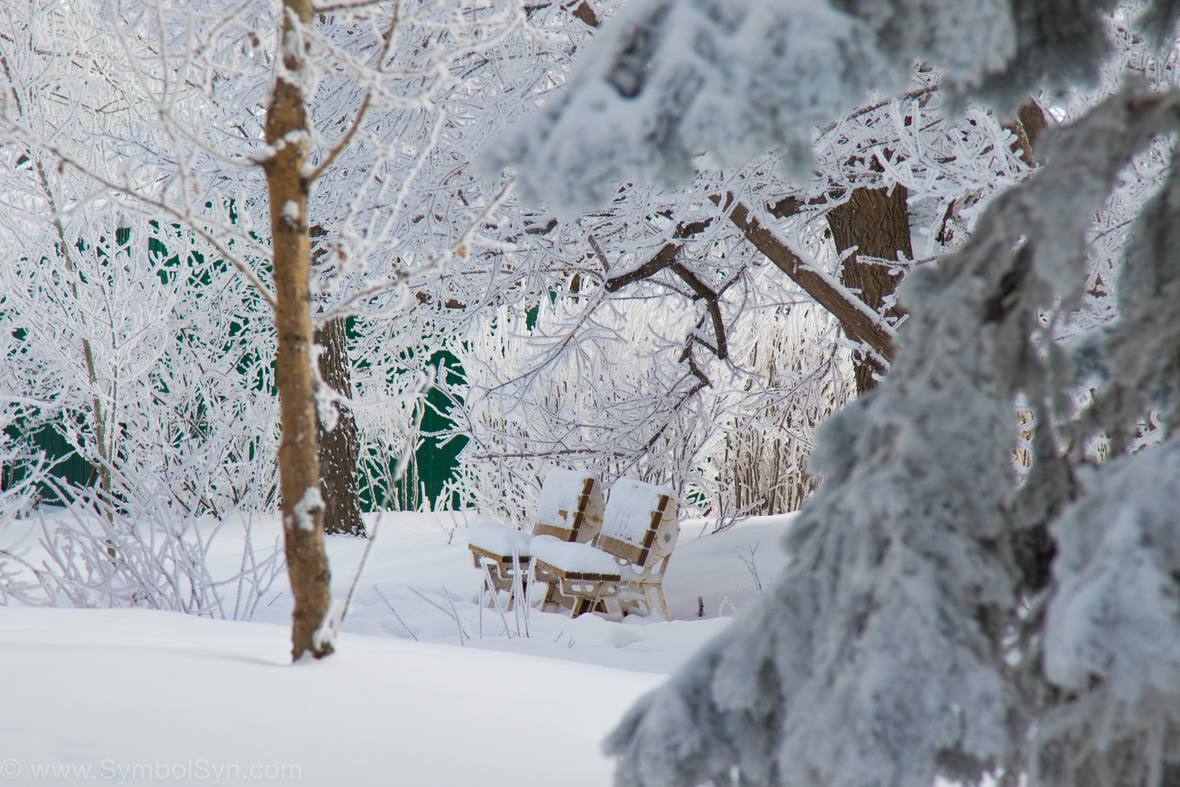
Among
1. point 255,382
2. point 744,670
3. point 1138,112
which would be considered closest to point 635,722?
point 744,670

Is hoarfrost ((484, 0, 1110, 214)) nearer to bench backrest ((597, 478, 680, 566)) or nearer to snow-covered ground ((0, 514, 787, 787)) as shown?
snow-covered ground ((0, 514, 787, 787))

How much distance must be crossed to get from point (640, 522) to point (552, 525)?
95 centimetres

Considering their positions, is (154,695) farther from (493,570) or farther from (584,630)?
(493,570)

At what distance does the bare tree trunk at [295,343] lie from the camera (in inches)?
77.8

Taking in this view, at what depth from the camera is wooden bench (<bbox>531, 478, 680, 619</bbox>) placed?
5133mm

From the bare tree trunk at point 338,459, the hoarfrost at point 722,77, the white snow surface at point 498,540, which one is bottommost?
the white snow surface at point 498,540

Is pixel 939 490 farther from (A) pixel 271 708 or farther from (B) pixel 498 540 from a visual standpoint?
(B) pixel 498 540

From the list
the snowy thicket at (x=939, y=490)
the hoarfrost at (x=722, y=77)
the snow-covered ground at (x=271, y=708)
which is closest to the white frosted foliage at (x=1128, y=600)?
the snowy thicket at (x=939, y=490)

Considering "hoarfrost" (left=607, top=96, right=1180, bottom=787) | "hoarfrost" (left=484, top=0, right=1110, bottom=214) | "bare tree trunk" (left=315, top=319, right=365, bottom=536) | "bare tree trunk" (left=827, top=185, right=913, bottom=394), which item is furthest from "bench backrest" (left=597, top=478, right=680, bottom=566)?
"hoarfrost" (left=484, top=0, right=1110, bottom=214)

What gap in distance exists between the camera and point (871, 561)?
0.89m

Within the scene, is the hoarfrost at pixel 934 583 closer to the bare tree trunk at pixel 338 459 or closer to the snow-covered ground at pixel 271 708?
the snow-covered ground at pixel 271 708

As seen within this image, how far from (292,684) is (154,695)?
0.25 m

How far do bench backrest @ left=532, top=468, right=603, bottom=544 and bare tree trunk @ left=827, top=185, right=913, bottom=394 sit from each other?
76.6 inches

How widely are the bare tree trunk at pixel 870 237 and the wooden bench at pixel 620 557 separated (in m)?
1.41
